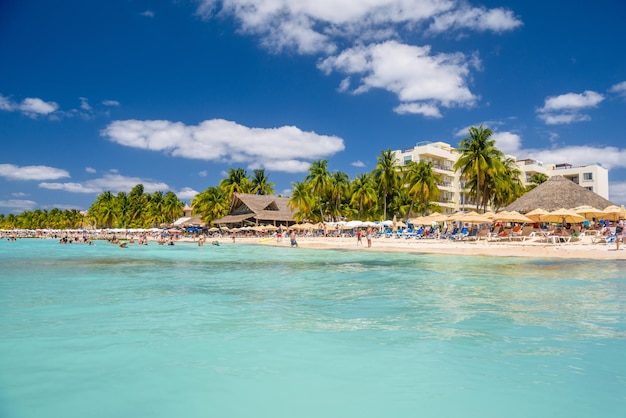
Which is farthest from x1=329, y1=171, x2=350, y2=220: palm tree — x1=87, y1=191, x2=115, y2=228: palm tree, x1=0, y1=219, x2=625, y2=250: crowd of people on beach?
x1=87, y1=191, x2=115, y2=228: palm tree

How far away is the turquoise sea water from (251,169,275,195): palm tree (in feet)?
190

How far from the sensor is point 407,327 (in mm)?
7555

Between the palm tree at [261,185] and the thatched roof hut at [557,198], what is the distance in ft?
128

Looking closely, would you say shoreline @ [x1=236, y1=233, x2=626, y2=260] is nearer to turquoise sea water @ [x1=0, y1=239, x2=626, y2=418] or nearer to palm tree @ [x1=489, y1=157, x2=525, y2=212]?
turquoise sea water @ [x1=0, y1=239, x2=626, y2=418]

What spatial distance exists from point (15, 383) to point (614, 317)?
909cm

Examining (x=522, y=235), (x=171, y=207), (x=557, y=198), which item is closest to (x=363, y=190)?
(x=557, y=198)

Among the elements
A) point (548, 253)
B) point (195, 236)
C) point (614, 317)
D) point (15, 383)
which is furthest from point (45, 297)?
point (195, 236)

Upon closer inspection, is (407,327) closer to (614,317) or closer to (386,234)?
(614,317)

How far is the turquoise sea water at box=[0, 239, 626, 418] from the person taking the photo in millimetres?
4602

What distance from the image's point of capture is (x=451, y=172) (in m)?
60.5

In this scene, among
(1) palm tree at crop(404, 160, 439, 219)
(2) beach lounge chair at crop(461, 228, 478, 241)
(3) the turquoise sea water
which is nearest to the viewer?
(3) the turquoise sea water

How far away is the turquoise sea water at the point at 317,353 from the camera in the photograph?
460cm

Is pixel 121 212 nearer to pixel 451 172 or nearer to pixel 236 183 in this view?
pixel 236 183

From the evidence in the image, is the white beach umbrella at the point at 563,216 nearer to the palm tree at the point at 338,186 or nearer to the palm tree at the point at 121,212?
the palm tree at the point at 338,186
